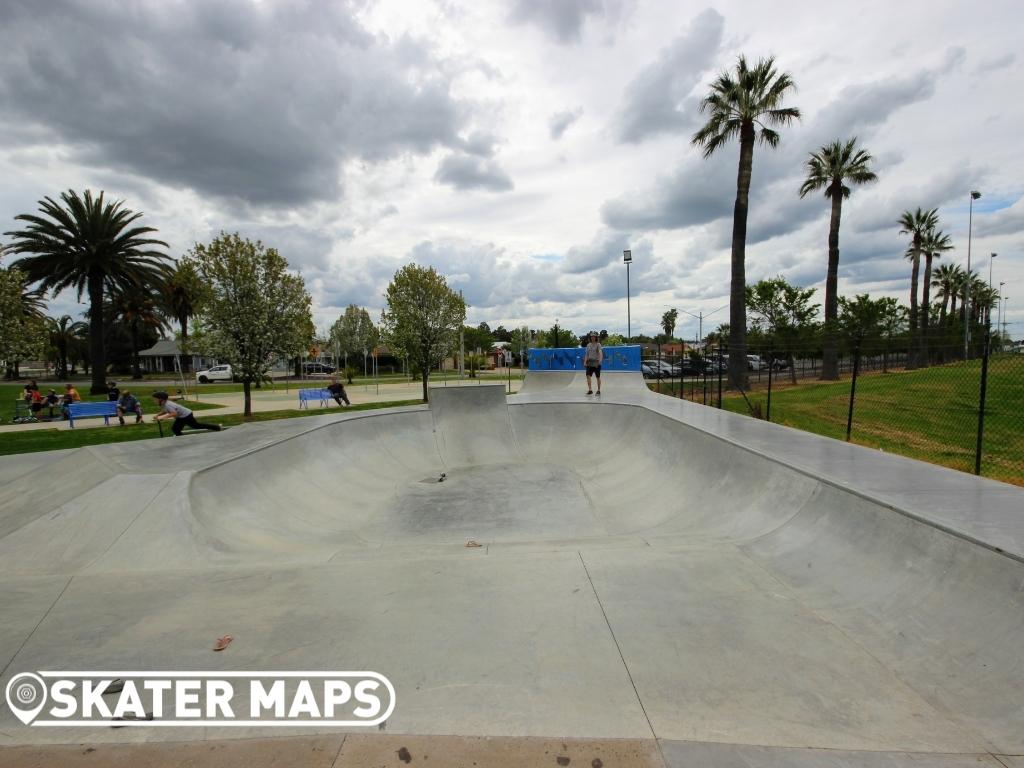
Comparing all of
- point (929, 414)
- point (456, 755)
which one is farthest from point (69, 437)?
point (929, 414)

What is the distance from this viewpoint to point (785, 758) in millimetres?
2215

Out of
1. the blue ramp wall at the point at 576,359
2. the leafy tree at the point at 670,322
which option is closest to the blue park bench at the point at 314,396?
the blue ramp wall at the point at 576,359

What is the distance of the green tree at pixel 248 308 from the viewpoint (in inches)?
588

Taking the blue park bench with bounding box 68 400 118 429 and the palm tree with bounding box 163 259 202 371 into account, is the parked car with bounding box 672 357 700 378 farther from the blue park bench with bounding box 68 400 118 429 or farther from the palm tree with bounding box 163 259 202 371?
the blue park bench with bounding box 68 400 118 429

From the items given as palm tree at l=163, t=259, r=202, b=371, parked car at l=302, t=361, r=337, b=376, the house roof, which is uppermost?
palm tree at l=163, t=259, r=202, b=371

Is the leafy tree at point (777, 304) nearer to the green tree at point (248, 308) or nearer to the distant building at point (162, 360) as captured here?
the green tree at point (248, 308)

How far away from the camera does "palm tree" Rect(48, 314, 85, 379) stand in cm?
6288

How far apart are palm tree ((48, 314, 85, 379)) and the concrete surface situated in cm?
7390

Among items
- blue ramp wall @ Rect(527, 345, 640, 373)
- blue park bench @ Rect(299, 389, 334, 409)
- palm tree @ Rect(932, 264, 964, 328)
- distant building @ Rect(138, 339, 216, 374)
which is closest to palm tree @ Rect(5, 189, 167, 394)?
blue park bench @ Rect(299, 389, 334, 409)

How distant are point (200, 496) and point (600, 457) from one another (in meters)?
8.08

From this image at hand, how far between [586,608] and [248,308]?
14.9 meters

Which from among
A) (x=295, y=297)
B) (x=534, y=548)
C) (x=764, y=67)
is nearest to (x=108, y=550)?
(x=534, y=548)

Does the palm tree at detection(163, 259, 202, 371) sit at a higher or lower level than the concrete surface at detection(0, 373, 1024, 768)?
higher

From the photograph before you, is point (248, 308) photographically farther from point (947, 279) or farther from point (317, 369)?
point (947, 279)
